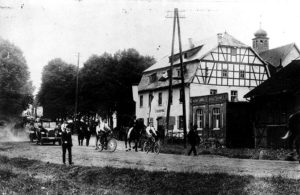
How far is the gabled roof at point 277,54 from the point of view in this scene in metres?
60.5

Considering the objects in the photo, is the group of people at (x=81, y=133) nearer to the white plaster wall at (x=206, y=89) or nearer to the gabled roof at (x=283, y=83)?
the gabled roof at (x=283, y=83)

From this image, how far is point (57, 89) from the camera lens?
73.9 m

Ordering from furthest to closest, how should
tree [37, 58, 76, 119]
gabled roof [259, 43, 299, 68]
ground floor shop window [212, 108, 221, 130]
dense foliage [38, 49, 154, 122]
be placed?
1. tree [37, 58, 76, 119]
2. gabled roof [259, 43, 299, 68]
3. dense foliage [38, 49, 154, 122]
4. ground floor shop window [212, 108, 221, 130]

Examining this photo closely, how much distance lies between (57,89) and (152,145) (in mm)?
49835

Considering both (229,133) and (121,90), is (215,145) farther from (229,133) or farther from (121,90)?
(121,90)

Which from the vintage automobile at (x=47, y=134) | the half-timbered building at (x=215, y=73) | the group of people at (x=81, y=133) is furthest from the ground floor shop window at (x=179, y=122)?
the vintage automobile at (x=47, y=134)

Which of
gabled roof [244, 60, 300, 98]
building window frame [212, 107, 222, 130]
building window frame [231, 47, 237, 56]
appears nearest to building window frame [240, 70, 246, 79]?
building window frame [231, 47, 237, 56]

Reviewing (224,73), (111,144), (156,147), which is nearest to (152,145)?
(156,147)

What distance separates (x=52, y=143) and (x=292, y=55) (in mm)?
37785

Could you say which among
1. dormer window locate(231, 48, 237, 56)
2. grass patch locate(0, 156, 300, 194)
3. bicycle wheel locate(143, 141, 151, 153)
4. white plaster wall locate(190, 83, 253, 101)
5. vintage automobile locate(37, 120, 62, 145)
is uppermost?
dormer window locate(231, 48, 237, 56)

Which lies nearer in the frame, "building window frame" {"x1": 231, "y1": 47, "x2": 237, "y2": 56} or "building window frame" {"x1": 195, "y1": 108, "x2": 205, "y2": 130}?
"building window frame" {"x1": 195, "y1": 108, "x2": 205, "y2": 130}

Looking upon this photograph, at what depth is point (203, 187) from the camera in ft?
40.0

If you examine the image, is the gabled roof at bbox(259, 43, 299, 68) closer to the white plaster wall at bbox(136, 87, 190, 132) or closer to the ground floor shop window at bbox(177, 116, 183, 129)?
the white plaster wall at bbox(136, 87, 190, 132)

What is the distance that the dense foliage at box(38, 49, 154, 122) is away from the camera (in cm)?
5506
